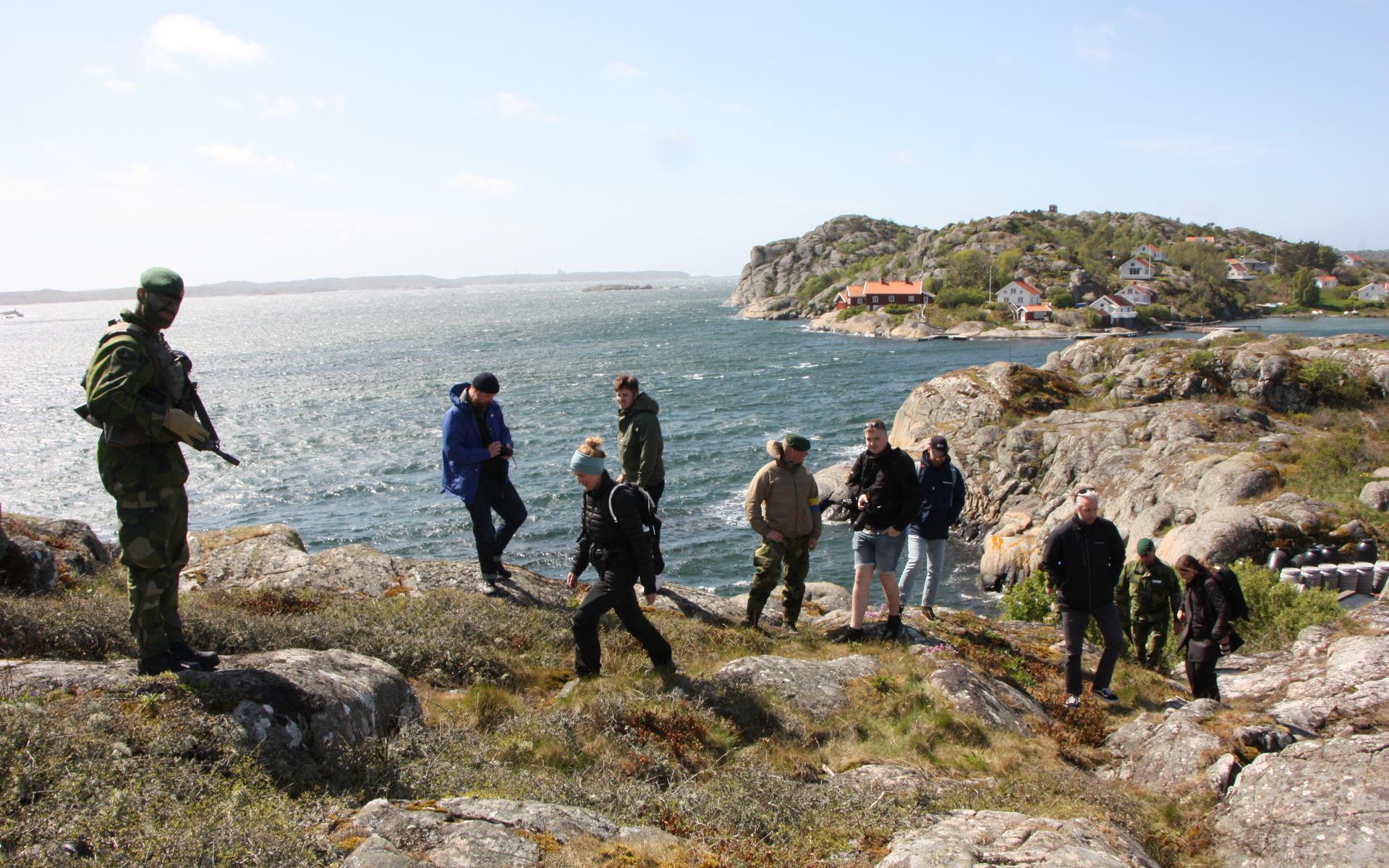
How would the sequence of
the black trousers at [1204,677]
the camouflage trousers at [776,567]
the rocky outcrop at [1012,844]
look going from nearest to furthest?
the rocky outcrop at [1012,844]
the black trousers at [1204,677]
the camouflage trousers at [776,567]

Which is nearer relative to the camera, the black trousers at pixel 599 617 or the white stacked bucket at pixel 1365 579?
the black trousers at pixel 599 617

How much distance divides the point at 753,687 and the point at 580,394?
49685 mm

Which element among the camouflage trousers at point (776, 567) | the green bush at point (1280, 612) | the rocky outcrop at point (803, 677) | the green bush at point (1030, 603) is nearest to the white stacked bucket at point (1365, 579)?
the green bush at point (1280, 612)

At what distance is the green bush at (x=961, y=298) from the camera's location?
11088 cm

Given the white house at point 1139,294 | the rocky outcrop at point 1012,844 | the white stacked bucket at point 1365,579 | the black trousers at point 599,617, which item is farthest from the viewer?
the white house at point 1139,294

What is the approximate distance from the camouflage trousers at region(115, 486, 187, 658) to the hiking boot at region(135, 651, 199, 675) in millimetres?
30

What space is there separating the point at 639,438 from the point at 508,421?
38.3 metres

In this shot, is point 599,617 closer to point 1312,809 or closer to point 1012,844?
point 1012,844

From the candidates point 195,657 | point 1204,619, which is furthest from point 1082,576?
point 195,657

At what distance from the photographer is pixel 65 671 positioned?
485cm

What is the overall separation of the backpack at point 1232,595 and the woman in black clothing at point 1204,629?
0.12 feet

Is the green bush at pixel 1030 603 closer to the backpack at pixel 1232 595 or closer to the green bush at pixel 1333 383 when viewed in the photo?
the backpack at pixel 1232 595

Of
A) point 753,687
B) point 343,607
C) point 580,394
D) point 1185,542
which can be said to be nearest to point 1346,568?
point 1185,542

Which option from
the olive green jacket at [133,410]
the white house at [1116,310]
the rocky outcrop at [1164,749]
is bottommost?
the rocky outcrop at [1164,749]
